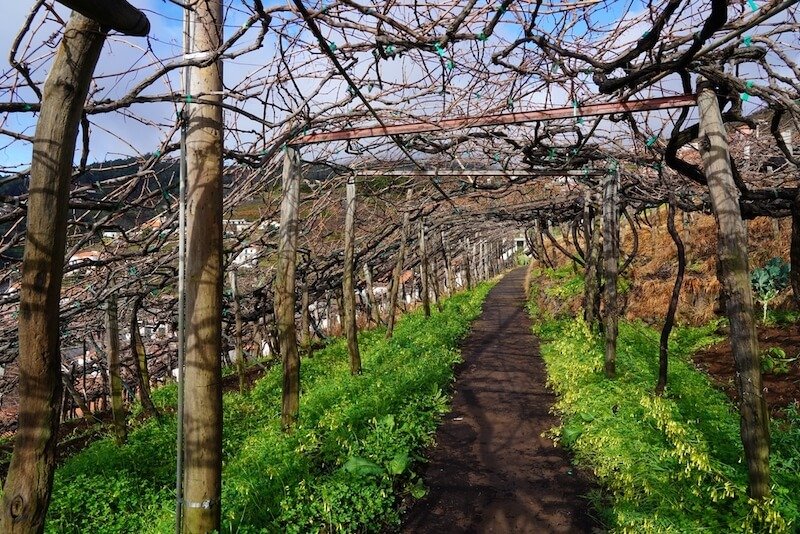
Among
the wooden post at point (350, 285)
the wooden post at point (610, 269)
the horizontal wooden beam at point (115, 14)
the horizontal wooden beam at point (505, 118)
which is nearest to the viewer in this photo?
the horizontal wooden beam at point (115, 14)

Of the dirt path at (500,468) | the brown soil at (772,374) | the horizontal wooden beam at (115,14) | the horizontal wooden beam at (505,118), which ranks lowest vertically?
the dirt path at (500,468)

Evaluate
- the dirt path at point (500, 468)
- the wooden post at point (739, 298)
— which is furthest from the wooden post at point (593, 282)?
the wooden post at point (739, 298)

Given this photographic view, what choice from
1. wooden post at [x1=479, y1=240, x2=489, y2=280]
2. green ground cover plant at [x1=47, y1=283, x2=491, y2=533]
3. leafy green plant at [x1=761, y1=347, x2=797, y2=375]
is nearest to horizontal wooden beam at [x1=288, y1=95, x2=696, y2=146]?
green ground cover plant at [x1=47, y1=283, x2=491, y2=533]

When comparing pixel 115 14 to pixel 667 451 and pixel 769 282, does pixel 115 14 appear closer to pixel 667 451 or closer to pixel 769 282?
pixel 667 451

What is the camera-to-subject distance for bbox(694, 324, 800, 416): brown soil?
→ 615 cm

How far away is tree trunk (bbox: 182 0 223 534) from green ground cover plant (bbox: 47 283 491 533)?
2.65ft

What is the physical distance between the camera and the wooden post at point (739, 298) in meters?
3.42

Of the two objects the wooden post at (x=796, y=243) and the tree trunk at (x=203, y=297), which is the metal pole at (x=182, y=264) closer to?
the tree trunk at (x=203, y=297)

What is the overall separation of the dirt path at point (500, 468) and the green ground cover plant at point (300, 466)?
0.28 meters

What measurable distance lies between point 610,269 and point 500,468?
12.4 feet

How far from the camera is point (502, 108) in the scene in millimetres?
5117

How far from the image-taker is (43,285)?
6.01 feet

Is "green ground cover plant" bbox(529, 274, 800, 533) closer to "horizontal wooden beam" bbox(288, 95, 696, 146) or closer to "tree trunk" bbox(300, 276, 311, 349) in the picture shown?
"horizontal wooden beam" bbox(288, 95, 696, 146)

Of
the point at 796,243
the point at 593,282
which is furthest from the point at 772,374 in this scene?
the point at 593,282
